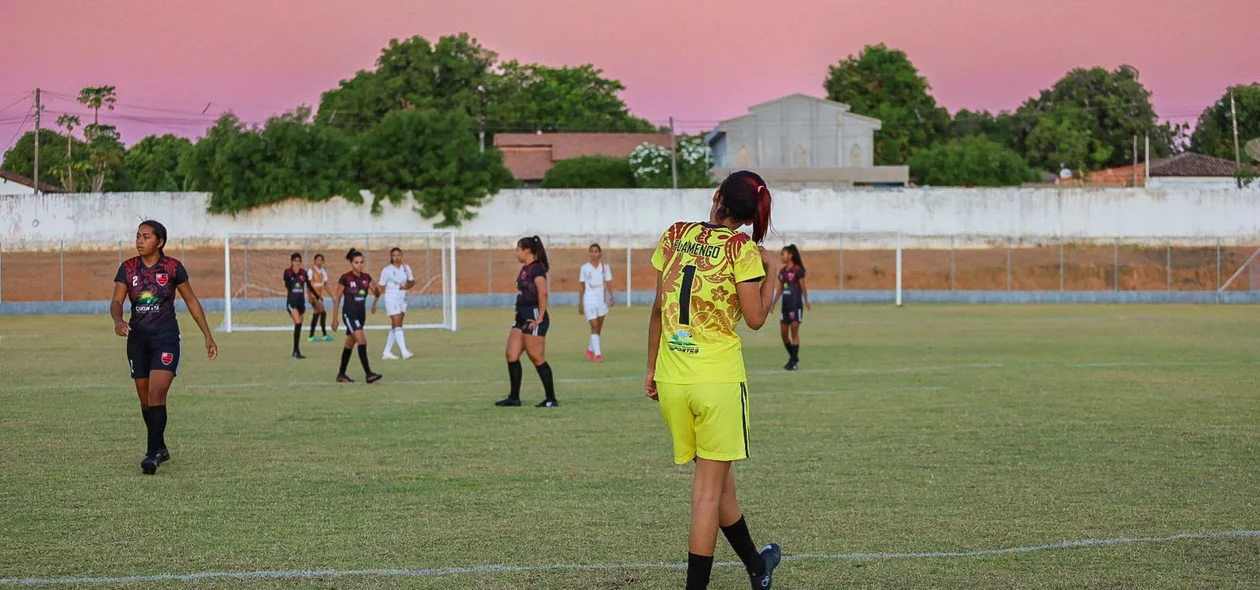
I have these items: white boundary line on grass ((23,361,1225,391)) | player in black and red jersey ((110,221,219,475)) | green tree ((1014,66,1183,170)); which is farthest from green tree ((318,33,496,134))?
player in black and red jersey ((110,221,219,475))

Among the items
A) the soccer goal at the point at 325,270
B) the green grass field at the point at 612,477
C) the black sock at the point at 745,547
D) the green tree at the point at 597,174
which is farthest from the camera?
the green tree at the point at 597,174

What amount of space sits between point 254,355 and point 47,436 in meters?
12.9

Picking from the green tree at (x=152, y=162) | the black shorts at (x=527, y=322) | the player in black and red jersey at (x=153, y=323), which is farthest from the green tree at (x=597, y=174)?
the player in black and red jersey at (x=153, y=323)

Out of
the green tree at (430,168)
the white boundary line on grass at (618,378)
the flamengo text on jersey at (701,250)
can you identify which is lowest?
the white boundary line on grass at (618,378)

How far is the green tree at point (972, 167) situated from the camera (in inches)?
3270

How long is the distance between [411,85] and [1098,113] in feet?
167

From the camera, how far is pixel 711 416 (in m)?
6.10

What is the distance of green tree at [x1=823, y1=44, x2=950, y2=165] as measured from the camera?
101 metres

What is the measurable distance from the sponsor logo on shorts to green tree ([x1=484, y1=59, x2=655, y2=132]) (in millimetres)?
92926

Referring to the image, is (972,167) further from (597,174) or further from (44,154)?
(44,154)

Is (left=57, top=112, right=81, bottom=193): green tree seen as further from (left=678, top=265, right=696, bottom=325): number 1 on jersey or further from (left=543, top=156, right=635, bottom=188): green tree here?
→ (left=678, top=265, right=696, bottom=325): number 1 on jersey

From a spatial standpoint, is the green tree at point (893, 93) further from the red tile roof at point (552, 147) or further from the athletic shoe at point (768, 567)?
the athletic shoe at point (768, 567)

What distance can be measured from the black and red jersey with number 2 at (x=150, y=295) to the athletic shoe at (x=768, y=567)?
227 inches

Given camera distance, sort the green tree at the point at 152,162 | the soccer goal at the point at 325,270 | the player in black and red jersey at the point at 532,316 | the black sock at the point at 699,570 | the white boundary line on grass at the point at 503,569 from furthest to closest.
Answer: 1. the green tree at the point at 152,162
2. the soccer goal at the point at 325,270
3. the player in black and red jersey at the point at 532,316
4. the white boundary line on grass at the point at 503,569
5. the black sock at the point at 699,570
